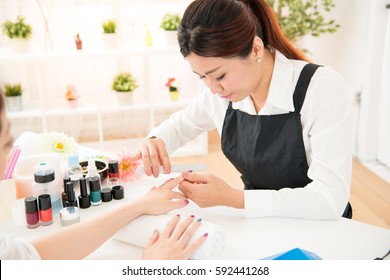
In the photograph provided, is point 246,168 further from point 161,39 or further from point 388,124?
point 161,39

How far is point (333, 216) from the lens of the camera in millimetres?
1106

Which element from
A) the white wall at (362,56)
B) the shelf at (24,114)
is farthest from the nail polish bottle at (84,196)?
the white wall at (362,56)

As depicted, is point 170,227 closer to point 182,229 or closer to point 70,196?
point 182,229

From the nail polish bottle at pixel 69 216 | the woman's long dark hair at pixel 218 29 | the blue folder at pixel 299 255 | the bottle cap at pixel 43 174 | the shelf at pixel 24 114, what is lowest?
the shelf at pixel 24 114

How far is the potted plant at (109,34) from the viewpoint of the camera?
9.52 feet

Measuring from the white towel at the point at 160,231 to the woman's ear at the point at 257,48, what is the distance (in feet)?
1.55

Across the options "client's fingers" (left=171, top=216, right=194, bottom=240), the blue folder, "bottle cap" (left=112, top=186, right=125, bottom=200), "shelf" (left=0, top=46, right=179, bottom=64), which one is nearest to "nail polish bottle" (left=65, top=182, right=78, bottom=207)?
"bottle cap" (left=112, top=186, right=125, bottom=200)

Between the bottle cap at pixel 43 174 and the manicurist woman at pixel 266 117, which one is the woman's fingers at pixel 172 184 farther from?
the bottle cap at pixel 43 174

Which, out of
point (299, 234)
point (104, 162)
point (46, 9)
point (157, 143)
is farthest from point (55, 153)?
point (46, 9)

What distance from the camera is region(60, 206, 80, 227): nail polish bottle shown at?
1.13 metres

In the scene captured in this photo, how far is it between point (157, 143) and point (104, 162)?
6.4 inches

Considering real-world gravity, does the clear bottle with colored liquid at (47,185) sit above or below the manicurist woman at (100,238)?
above

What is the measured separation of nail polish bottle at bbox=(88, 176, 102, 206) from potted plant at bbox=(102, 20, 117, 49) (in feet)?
6.13

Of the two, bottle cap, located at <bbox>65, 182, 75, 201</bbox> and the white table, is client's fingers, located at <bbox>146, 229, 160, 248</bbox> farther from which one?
bottle cap, located at <bbox>65, 182, 75, 201</bbox>
